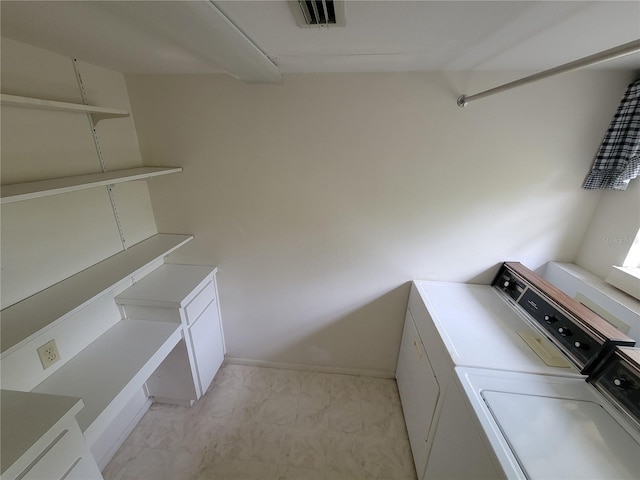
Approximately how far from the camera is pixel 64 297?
1199 millimetres

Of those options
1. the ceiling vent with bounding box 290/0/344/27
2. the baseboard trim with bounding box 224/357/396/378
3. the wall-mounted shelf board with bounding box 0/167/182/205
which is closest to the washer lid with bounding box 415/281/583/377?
the baseboard trim with bounding box 224/357/396/378

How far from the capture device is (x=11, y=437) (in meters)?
0.84

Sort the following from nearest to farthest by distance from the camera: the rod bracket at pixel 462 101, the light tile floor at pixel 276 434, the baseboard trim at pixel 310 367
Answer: the rod bracket at pixel 462 101
the light tile floor at pixel 276 434
the baseboard trim at pixel 310 367

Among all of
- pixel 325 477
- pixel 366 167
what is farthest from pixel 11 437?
pixel 366 167

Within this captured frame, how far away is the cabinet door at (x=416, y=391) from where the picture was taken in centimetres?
147

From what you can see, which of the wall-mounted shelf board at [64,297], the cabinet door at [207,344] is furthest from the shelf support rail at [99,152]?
the cabinet door at [207,344]

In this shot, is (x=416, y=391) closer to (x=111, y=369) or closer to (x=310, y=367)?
(x=310, y=367)

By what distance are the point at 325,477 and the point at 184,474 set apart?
90cm

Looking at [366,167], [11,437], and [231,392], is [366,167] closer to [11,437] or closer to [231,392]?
[11,437]

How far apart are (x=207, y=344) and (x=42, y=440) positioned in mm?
1169

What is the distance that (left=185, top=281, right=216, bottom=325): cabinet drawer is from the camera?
1741mm

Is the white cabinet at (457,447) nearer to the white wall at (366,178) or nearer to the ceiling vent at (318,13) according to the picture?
the white wall at (366,178)

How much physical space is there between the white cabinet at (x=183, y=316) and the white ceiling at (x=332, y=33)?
53.5 inches

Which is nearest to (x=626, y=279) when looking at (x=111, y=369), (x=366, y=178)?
(x=366, y=178)
